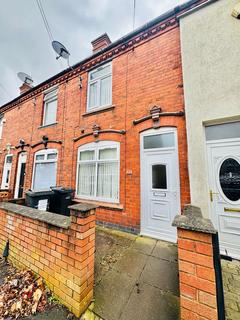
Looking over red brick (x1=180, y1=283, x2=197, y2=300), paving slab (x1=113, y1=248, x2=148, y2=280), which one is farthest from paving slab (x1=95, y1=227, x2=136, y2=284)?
red brick (x1=180, y1=283, x2=197, y2=300)

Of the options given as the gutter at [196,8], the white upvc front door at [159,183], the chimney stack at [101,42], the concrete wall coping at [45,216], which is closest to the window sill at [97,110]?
the white upvc front door at [159,183]

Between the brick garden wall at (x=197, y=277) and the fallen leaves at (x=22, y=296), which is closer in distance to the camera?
the brick garden wall at (x=197, y=277)

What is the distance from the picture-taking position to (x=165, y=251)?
301 cm

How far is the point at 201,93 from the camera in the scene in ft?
10.9

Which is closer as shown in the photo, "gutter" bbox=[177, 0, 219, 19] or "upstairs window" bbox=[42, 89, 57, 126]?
"gutter" bbox=[177, 0, 219, 19]

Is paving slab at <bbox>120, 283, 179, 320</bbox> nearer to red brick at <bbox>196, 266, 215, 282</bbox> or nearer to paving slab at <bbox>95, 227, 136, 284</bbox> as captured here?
paving slab at <bbox>95, 227, 136, 284</bbox>

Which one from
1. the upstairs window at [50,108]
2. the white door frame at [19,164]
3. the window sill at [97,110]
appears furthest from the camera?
the white door frame at [19,164]

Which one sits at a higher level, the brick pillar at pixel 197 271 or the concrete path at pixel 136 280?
the brick pillar at pixel 197 271

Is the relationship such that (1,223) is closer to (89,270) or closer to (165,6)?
(89,270)

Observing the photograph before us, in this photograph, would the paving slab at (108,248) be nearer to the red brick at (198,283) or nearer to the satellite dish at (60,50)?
the red brick at (198,283)

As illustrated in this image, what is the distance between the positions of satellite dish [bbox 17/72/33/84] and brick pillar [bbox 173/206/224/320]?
1231 cm

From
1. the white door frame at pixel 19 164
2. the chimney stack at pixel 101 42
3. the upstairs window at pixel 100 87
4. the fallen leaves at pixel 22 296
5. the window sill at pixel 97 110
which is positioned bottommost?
the fallen leaves at pixel 22 296

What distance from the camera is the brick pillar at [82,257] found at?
5.59 ft

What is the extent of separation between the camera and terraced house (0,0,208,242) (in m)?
3.73
